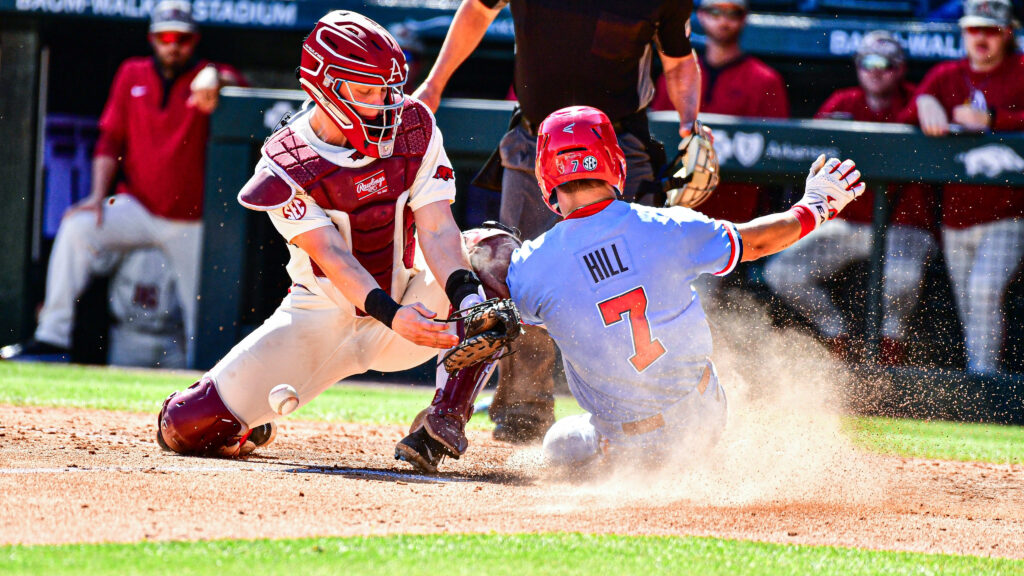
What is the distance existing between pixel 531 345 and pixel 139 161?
180 inches

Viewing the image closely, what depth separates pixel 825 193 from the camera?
4223 mm

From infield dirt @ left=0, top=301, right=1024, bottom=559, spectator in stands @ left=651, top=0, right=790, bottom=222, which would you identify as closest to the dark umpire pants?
infield dirt @ left=0, top=301, right=1024, bottom=559

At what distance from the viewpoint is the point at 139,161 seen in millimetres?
8820

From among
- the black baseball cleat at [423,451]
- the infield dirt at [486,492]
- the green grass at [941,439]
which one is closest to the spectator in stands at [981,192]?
the green grass at [941,439]

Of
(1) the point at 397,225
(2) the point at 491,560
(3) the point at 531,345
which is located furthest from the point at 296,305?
(2) the point at 491,560

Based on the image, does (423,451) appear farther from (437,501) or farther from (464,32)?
(464,32)

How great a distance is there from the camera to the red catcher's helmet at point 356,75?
4.23 meters

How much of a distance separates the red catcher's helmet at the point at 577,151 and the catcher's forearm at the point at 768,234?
18.3 inches

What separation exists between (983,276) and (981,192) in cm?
54

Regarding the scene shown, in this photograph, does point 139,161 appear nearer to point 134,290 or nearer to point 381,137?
point 134,290

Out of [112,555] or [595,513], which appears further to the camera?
[595,513]

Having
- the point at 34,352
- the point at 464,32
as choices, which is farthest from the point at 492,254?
the point at 34,352

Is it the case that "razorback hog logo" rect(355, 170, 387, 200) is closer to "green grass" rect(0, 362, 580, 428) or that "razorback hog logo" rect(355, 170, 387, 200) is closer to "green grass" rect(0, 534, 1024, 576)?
"green grass" rect(0, 534, 1024, 576)

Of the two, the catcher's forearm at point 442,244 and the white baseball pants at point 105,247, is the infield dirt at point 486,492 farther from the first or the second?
the white baseball pants at point 105,247
